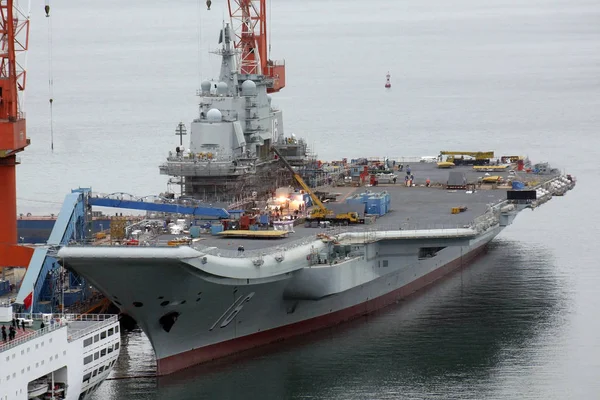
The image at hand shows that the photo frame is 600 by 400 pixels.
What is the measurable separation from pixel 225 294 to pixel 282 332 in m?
4.22

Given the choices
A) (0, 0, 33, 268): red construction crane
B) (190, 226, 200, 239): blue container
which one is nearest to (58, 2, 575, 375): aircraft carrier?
(190, 226, 200, 239): blue container

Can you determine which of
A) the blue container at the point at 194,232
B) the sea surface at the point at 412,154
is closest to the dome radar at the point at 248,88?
the blue container at the point at 194,232

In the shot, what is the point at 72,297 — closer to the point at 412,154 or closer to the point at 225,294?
the point at 225,294

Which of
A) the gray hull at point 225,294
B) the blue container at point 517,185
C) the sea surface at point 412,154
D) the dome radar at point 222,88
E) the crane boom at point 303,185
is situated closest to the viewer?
the gray hull at point 225,294

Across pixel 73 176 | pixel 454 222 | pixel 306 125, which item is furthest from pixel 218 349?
pixel 306 125

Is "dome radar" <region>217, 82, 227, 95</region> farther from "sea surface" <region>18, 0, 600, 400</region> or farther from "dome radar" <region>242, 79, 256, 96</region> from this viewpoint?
"sea surface" <region>18, 0, 600, 400</region>

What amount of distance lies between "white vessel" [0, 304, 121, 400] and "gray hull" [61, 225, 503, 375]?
102 inches

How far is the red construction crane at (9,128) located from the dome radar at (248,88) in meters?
10.6

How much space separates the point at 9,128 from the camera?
147ft

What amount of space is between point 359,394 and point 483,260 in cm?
2117

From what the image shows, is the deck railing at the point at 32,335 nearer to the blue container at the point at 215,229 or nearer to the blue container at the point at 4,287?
the blue container at the point at 4,287

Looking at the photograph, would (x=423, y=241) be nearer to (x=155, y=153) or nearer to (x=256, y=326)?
(x=256, y=326)

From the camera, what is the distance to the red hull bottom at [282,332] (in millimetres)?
40750

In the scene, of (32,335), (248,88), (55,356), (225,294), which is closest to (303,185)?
(248,88)
